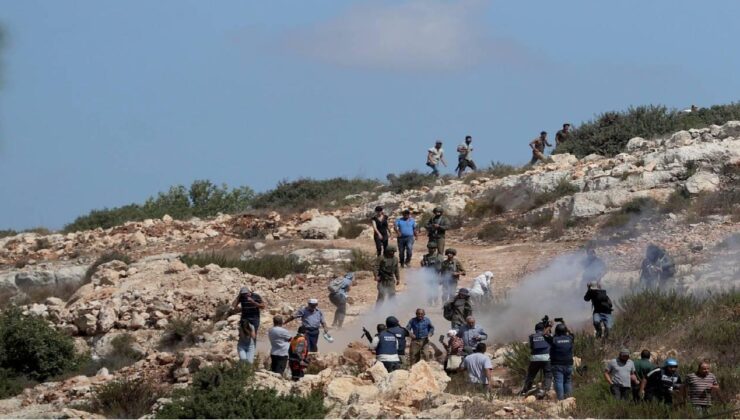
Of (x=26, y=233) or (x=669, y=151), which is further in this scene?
(x=26, y=233)

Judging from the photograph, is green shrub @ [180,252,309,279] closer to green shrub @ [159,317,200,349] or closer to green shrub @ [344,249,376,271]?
green shrub @ [344,249,376,271]

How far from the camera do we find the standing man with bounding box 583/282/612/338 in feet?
70.3

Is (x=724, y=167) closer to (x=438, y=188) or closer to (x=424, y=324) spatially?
(x=438, y=188)

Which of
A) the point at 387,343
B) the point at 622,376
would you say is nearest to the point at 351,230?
the point at 387,343

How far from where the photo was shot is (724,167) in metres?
33.6

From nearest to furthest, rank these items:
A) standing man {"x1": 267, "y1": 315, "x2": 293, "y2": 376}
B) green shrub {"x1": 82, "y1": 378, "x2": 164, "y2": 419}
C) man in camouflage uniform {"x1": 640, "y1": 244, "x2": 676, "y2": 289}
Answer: green shrub {"x1": 82, "y1": 378, "x2": 164, "y2": 419} → standing man {"x1": 267, "y1": 315, "x2": 293, "y2": 376} → man in camouflage uniform {"x1": 640, "y1": 244, "x2": 676, "y2": 289}

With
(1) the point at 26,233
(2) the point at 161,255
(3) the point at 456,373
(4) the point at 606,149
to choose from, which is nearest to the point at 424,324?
(3) the point at 456,373

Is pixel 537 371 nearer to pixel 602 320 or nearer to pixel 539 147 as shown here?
pixel 602 320

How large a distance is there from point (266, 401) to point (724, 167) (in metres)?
19.5

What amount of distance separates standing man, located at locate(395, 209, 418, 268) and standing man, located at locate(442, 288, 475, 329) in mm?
5887

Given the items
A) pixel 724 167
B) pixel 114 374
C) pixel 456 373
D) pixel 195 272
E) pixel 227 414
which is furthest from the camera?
pixel 724 167

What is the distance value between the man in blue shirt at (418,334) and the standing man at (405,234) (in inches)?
278

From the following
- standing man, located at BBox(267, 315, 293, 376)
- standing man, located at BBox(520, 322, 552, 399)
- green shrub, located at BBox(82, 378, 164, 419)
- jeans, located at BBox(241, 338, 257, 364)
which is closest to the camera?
standing man, located at BBox(520, 322, 552, 399)

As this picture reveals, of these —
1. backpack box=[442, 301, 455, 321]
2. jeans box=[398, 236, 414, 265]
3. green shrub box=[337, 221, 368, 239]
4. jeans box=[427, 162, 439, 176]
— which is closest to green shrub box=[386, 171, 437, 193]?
jeans box=[427, 162, 439, 176]
